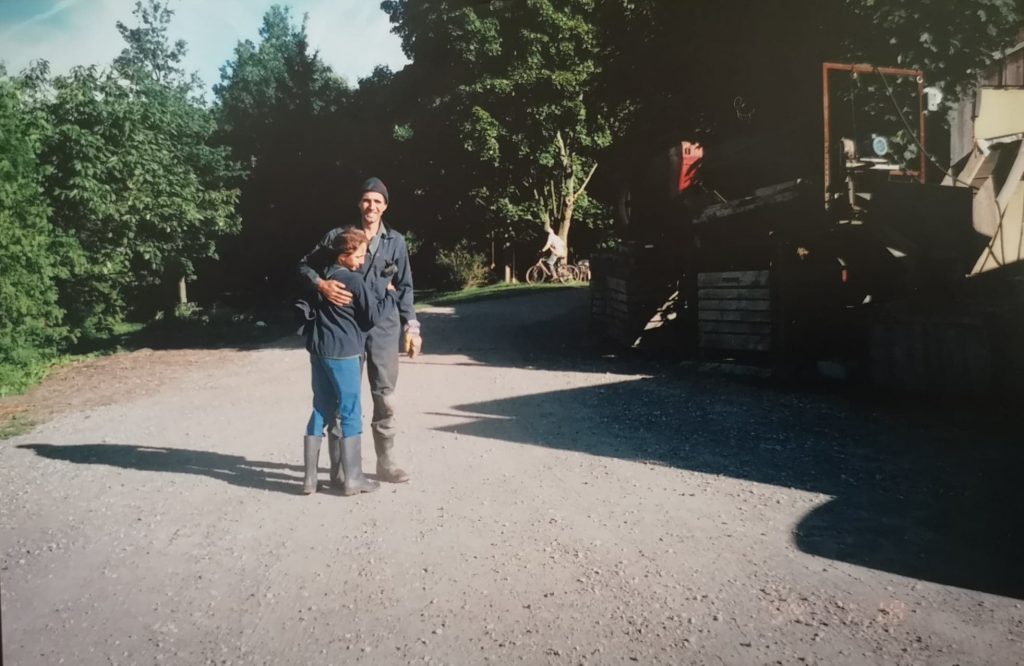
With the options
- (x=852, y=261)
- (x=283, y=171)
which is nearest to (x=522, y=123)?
(x=283, y=171)

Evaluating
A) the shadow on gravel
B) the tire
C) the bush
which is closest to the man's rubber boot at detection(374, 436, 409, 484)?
the shadow on gravel

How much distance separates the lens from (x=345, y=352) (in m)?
4.51

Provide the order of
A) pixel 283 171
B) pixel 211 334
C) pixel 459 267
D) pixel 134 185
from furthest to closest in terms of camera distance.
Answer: pixel 459 267 < pixel 283 171 < pixel 211 334 < pixel 134 185

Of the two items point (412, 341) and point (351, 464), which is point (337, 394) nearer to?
point (351, 464)

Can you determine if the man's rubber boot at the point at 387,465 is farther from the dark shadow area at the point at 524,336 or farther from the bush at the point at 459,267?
the bush at the point at 459,267

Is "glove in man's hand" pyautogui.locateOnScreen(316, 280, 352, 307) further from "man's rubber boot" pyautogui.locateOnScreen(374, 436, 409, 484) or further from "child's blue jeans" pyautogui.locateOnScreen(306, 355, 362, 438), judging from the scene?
"man's rubber boot" pyautogui.locateOnScreen(374, 436, 409, 484)

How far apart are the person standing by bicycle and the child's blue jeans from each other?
23550mm

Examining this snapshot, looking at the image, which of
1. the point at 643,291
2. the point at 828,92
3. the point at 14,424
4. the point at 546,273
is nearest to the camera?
the point at 14,424

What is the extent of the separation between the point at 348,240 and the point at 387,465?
1678 millimetres

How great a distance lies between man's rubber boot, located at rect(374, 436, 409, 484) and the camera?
4.94 m

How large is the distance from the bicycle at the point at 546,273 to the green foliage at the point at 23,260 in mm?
19974

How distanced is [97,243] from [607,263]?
9393 millimetres

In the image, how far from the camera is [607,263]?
12461 millimetres

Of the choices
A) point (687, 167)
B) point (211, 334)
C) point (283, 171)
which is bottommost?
point (211, 334)
